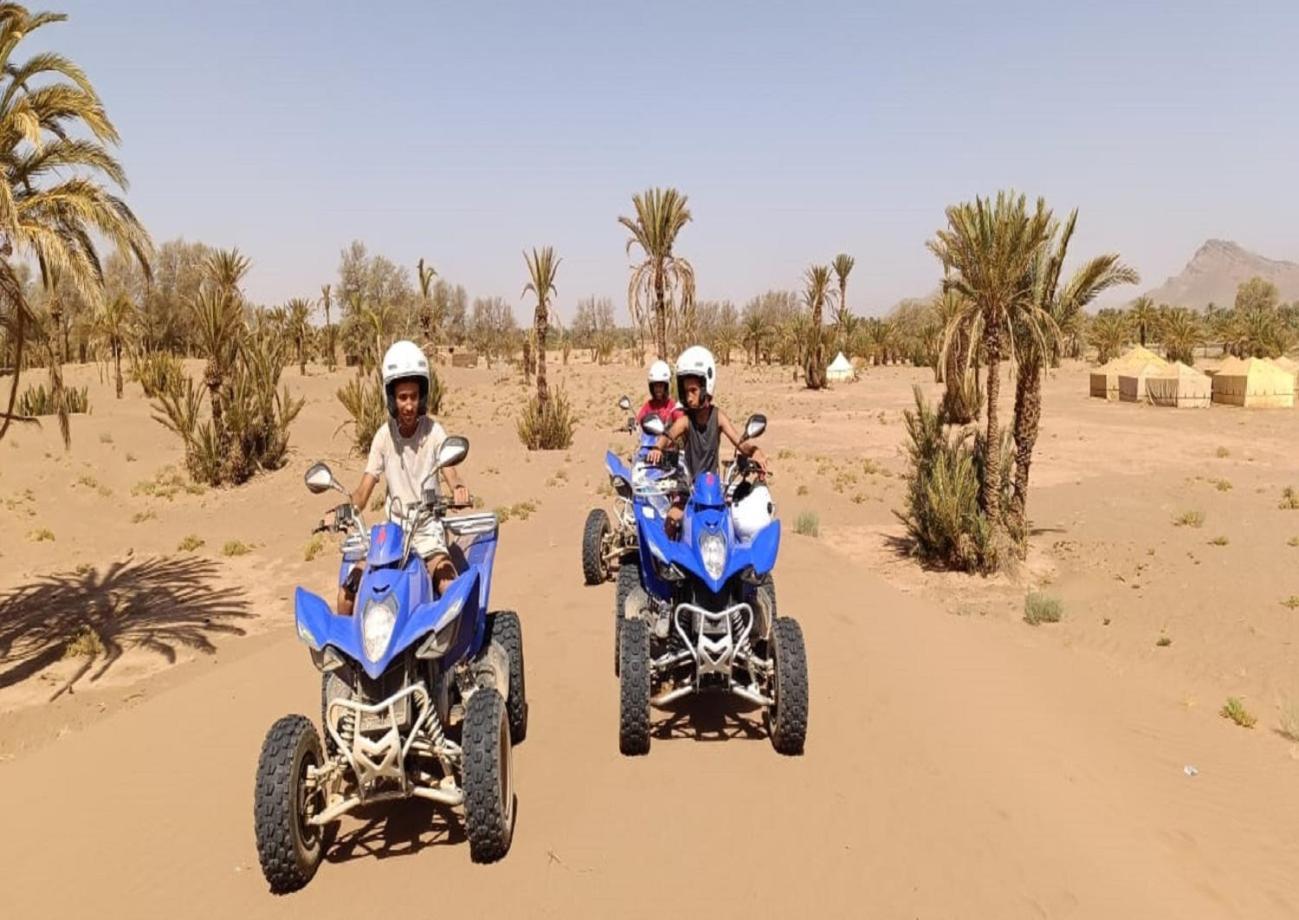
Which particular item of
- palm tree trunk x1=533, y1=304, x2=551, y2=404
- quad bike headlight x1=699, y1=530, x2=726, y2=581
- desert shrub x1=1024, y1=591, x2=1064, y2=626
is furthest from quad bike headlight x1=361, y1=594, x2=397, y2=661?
palm tree trunk x1=533, y1=304, x2=551, y2=404

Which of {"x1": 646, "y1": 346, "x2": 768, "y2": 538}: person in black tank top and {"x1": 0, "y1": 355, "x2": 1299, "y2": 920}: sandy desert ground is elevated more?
{"x1": 646, "y1": 346, "x2": 768, "y2": 538}: person in black tank top

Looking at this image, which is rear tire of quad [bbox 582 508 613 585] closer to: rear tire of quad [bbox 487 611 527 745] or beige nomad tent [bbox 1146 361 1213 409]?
rear tire of quad [bbox 487 611 527 745]

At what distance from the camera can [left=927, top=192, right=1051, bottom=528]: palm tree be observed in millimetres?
11188

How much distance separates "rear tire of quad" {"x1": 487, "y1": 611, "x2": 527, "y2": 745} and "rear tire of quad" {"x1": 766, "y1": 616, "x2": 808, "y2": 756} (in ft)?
4.85

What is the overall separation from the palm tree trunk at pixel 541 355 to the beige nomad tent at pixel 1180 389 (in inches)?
978

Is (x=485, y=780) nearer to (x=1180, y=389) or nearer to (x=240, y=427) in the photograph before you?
(x=240, y=427)

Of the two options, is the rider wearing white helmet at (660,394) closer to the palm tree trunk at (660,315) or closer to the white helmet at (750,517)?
the white helmet at (750,517)

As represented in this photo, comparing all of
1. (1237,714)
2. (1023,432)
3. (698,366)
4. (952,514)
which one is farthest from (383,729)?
(1023,432)

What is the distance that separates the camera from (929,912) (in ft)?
10.7

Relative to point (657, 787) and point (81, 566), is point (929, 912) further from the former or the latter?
point (81, 566)

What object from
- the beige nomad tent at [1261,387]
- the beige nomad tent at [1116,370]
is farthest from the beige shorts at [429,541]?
the beige nomad tent at [1116,370]

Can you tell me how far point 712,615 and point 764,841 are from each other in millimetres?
1151

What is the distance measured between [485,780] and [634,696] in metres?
1.19

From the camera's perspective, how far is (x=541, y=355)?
69.2 feet
